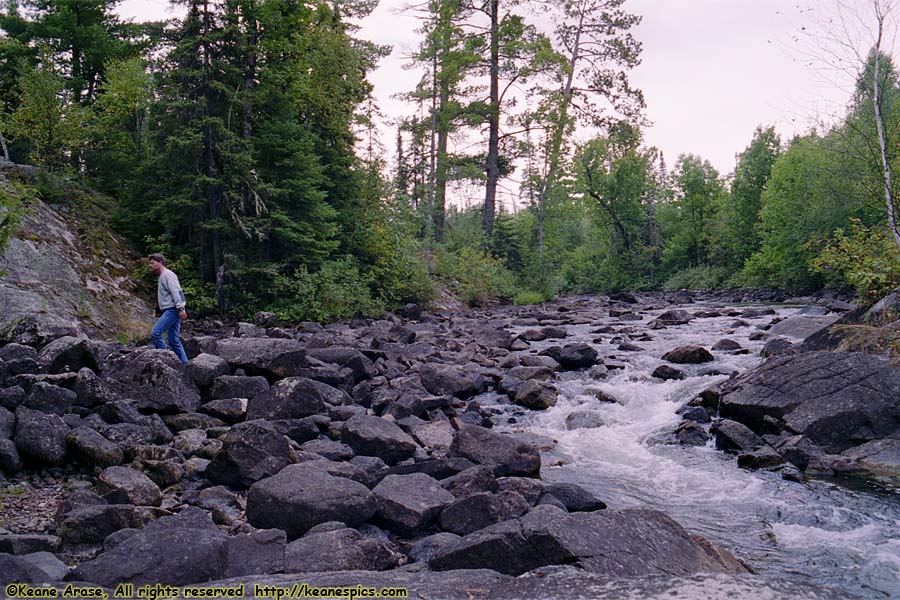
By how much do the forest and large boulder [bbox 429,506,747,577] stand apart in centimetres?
488

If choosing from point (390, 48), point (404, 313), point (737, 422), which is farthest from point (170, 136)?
point (390, 48)

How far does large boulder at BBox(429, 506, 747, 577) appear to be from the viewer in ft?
A: 12.9

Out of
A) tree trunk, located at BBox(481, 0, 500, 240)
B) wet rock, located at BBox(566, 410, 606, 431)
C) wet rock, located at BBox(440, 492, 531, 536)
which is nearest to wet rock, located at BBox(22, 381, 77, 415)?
wet rock, located at BBox(440, 492, 531, 536)

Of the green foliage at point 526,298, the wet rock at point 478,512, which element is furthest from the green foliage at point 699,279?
the wet rock at point 478,512

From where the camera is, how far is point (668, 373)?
1119 centimetres

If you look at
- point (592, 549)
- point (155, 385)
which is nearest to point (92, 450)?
point (155, 385)

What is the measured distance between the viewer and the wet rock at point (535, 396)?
9953 mm

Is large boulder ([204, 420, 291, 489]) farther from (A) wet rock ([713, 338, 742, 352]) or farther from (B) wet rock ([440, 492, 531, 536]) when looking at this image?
(A) wet rock ([713, 338, 742, 352])

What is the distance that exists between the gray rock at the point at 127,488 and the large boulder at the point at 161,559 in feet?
3.66

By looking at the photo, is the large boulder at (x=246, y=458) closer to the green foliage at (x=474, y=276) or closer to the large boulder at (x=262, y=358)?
the large boulder at (x=262, y=358)

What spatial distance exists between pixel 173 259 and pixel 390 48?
17501 millimetres

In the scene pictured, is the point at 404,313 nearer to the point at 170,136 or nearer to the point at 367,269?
the point at 367,269

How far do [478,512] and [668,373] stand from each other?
7.22m

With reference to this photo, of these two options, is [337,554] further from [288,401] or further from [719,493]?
[719,493]
